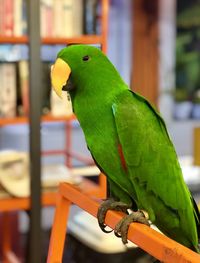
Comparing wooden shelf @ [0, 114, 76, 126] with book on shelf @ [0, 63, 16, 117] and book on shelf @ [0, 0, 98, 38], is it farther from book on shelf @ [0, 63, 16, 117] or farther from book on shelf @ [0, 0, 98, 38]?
book on shelf @ [0, 0, 98, 38]

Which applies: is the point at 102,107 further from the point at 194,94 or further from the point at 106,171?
the point at 194,94

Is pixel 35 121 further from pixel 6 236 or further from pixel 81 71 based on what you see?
pixel 81 71

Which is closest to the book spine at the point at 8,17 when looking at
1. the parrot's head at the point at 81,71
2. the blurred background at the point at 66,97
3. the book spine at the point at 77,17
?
the blurred background at the point at 66,97

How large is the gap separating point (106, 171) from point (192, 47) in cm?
316

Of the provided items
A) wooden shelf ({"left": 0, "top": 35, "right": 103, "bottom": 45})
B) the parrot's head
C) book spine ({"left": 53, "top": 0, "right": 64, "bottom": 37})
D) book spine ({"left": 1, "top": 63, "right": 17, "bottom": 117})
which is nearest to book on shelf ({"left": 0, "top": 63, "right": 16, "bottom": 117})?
book spine ({"left": 1, "top": 63, "right": 17, "bottom": 117})

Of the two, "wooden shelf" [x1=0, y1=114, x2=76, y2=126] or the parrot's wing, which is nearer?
the parrot's wing

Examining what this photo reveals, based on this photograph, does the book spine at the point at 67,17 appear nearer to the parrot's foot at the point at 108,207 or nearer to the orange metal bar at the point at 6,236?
the orange metal bar at the point at 6,236

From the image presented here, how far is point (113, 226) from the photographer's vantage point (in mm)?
927

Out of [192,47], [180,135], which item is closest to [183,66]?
[192,47]

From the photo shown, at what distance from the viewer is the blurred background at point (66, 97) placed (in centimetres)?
209

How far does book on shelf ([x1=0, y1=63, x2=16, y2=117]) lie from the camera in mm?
2051

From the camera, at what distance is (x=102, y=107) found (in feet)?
3.43

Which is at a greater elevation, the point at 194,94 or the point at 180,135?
the point at 194,94

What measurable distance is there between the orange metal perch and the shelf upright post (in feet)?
3.21
